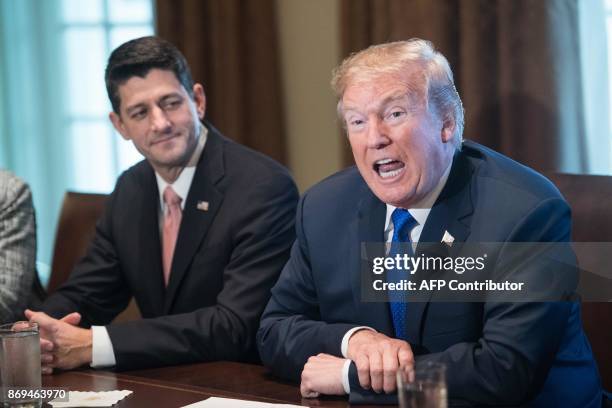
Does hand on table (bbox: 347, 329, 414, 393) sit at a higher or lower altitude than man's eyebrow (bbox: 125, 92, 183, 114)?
lower

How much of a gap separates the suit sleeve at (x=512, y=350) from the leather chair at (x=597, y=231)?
16.7 inches

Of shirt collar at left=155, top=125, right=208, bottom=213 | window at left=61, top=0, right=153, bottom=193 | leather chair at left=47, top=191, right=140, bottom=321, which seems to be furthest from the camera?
window at left=61, top=0, right=153, bottom=193

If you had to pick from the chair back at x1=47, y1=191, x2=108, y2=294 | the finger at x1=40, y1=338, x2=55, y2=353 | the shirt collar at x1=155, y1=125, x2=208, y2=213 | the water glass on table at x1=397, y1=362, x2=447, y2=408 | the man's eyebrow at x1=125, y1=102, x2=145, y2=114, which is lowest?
the finger at x1=40, y1=338, x2=55, y2=353

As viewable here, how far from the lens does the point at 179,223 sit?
127 inches

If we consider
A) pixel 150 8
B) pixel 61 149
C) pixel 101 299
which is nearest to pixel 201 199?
pixel 101 299

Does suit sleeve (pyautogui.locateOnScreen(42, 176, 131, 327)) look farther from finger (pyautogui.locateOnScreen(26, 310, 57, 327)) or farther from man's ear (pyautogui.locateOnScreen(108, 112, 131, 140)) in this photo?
finger (pyautogui.locateOnScreen(26, 310, 57, 327))

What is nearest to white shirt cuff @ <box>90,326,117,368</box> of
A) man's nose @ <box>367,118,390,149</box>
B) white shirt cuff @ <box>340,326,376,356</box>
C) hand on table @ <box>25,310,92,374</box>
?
hand on table @ <box>25,310,92,374</box>

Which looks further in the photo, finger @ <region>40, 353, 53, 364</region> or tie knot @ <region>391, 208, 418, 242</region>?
finger @ <region>40, 353, 53, 364</region>

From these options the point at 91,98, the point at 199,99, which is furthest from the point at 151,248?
the point at 91,98

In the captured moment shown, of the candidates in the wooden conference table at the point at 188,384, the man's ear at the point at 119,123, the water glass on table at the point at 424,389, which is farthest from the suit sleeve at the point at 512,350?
the man's ear at the point at 119,123

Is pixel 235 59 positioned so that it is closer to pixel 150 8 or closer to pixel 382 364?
pixel 150 8

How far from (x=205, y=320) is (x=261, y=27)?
190 centimetres

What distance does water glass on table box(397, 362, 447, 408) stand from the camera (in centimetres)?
164

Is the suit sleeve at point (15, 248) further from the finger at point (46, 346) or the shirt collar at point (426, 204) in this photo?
the shirt collar at point (426, 204)
